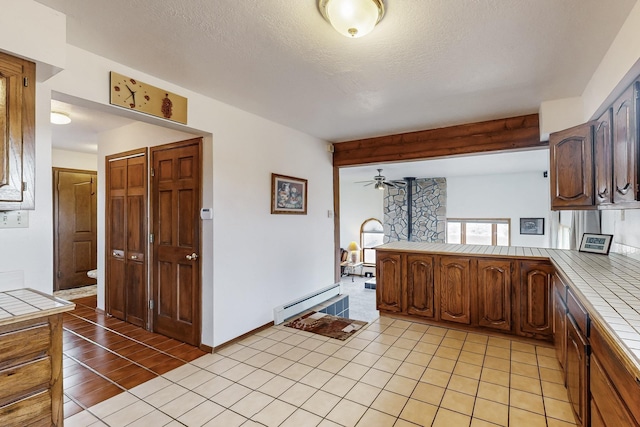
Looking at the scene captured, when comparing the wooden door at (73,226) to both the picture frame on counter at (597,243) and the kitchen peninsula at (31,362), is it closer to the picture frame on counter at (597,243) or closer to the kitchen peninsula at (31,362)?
the kitchen peninsula at (31,362)

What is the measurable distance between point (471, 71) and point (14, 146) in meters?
2.82

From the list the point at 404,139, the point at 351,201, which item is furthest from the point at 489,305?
the point at 351,201

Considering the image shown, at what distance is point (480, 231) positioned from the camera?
799 centimetres

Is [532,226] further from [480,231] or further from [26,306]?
[26,306]

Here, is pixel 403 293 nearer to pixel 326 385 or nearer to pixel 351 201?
pixel 326 385

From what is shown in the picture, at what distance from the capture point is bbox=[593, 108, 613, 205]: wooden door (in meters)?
2.06

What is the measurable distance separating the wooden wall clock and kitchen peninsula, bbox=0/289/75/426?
1388mm

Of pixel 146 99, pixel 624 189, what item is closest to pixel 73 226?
pixel 146 99

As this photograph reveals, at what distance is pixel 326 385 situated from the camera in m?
2.30

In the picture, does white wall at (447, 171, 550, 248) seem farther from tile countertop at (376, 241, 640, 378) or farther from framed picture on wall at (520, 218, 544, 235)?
tile countertop at (376, 241, 640, 378)

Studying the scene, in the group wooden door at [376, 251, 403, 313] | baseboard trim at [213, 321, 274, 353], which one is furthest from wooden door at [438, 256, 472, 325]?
baseboard trim at [213, 321, 274, 353]

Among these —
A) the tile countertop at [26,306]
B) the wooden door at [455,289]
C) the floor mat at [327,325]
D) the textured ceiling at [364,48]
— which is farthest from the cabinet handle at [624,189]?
the tile countertop at [26,306]

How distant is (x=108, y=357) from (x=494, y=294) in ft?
12.0

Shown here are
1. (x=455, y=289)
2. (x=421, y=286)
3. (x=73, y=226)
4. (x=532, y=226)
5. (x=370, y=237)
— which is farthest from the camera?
(x=370, y=237)
